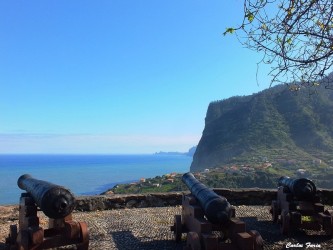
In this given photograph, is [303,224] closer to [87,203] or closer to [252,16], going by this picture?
[252,16]

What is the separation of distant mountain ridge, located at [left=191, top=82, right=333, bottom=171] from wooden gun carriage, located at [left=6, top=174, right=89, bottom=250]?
44.4m

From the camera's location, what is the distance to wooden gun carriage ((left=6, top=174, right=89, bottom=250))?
5.29m

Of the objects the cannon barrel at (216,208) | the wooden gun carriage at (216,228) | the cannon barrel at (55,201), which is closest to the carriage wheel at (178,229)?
the wooden gun carriage at (216,228)

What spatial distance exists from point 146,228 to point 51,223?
2126 mm

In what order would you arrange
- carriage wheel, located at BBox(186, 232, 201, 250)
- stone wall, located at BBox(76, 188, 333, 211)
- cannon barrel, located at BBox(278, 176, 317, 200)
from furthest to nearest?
1. stone wall, located at BBox(76, 188, 333, 211)
2. cannon barrel, located at BBox(278, 176, 317, 200)
3. carriage wheel, located at BBox(186, 232, 201, 250)

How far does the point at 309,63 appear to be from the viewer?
5898mm

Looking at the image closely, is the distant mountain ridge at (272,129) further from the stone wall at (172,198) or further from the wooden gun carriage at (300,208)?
the wooden gun carriage at (300,208)

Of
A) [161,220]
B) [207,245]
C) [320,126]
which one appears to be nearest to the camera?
[207,245]

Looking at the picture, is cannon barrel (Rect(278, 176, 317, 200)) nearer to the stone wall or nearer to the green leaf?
the stone wall

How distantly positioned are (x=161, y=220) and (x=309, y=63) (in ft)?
14.5

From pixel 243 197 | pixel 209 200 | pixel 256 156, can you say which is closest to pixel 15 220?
pixel 209 200

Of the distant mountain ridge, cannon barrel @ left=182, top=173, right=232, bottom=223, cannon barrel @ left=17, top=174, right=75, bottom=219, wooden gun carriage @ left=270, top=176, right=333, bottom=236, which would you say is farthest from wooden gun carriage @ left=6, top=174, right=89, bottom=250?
the distant mountain ridge

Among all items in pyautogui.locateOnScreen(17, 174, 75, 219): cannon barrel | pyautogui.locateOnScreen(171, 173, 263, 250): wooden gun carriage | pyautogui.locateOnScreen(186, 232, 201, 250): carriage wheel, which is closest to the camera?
pyautogui.locateOnScreen(171, 173, 263, 250): wooden gun carriage

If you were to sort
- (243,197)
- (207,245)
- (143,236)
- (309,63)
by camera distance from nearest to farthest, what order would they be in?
(207,245), (309,63), (143,236), (243,197)
